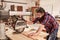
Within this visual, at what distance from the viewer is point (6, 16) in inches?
57.2

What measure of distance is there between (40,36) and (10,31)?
0.41 metres

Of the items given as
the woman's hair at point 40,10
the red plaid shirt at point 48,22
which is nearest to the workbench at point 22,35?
the red plaid shirt at point 48,22

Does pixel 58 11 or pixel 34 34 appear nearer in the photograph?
pixel 34 34

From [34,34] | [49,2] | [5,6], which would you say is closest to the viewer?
[5,6]

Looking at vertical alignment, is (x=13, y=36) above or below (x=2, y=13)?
below

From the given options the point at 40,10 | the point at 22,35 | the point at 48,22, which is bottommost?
the point at 22,35

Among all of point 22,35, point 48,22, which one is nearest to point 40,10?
point 48,22

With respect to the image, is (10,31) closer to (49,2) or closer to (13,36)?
(13,36)

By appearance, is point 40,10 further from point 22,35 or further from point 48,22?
point 22,35

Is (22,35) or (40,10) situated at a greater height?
(40,10)

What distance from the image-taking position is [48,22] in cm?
161

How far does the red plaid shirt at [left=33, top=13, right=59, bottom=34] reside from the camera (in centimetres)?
159

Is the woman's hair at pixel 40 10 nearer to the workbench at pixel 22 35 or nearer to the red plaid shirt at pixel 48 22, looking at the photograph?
the red plaid shirt at pixel 48 22

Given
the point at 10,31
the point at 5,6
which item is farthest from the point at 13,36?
the point at 5,6
